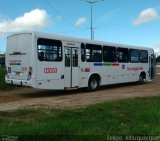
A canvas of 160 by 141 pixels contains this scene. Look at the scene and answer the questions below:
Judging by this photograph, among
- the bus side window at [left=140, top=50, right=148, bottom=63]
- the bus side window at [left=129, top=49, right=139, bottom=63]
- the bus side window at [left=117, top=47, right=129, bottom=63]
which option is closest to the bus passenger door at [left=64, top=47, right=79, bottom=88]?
the bus side window at [left=117, top=47, right=129, bottom=63]

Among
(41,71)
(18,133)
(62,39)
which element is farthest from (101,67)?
(18,133)

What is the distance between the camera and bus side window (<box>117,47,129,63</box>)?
2199 cm

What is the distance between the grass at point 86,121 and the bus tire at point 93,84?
6945 millimetres

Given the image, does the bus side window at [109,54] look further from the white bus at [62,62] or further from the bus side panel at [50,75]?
the bus side panel at [50,75]

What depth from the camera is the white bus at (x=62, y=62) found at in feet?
53.2

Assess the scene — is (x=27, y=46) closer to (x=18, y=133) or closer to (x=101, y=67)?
(x=101, y=67)

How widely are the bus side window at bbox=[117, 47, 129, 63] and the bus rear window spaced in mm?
5702

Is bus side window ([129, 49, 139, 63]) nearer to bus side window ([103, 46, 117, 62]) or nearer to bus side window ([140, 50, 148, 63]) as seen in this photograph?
bus side window ([140, 50, 148, 63])

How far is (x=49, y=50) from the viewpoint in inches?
659

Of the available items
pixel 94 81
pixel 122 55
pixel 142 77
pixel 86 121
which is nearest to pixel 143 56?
pixel 142 77

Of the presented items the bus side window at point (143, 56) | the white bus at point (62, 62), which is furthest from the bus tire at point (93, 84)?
the bus side window at point (143, 56)

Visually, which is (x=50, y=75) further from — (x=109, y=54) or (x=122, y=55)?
(x=122, y=55)

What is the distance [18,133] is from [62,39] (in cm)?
1037

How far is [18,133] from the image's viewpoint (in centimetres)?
749
